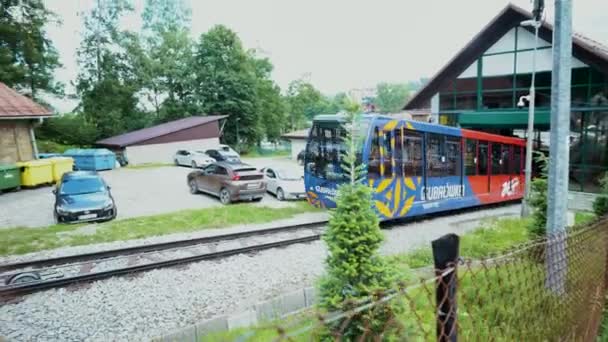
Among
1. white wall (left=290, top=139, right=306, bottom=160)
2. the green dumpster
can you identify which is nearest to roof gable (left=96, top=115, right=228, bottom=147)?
white wall (left=290, top=139, right=306, bottom=160)

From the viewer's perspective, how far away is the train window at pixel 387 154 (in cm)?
1088

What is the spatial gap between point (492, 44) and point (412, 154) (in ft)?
34.1

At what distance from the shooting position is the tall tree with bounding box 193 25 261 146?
45.3 meters

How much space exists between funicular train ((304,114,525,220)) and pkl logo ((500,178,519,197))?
1.36 m

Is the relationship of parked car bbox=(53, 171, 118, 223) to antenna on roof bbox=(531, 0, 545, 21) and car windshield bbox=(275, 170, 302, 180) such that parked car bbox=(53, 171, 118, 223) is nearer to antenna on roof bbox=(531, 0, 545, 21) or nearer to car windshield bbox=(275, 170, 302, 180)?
car windshield bbox=(275, 170, 302, 180)

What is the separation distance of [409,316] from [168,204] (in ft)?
47.3

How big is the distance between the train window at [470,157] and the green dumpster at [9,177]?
67.3 feet

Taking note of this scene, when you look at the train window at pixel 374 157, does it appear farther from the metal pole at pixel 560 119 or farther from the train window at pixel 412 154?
the metal pole at pixel 560 119

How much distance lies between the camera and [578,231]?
3.69 m

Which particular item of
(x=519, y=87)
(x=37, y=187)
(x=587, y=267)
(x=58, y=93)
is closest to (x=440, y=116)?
(x=519, y=87)

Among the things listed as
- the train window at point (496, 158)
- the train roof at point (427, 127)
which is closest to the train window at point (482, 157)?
the train roof at point (427, 127)

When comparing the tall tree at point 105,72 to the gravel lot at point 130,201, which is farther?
the tall tree at point 105,72

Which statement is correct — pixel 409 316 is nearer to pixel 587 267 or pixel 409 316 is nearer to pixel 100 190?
pixel 587 267

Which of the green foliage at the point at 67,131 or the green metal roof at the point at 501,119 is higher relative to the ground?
the green foliage at the point at 67,131
